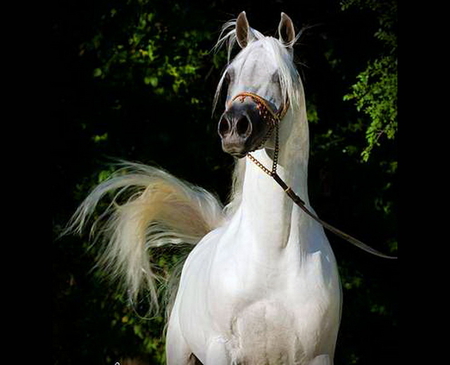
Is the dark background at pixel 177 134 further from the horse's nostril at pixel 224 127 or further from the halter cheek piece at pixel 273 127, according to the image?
A: the horse's nostril at pixel 224 127

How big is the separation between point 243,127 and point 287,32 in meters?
0.76

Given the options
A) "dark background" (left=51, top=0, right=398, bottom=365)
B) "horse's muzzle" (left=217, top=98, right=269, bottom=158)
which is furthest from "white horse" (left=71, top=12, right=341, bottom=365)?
"dark background" (left=51, top=0, right=398, bottom=365)

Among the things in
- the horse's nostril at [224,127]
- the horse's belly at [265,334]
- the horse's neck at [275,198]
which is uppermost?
the horse's nostril at [224,127]

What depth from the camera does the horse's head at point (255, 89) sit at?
5.49m

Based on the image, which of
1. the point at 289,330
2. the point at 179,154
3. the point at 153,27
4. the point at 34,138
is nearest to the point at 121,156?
the point at 179,154

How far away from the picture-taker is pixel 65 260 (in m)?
11.1

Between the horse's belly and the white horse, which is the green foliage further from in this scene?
the horse's belly

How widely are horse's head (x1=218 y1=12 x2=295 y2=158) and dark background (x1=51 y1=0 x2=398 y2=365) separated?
4.57 meters

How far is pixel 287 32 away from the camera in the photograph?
236 inches

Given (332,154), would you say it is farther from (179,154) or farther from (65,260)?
(65,260)

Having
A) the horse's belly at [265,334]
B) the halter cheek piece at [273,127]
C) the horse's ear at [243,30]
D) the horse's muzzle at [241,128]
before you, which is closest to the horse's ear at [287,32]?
the horse's ear at [243,30]

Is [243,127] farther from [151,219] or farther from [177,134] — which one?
[177,134]

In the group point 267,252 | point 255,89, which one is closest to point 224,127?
point 255,89

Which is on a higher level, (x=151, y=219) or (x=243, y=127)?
(x=243, y=127)
